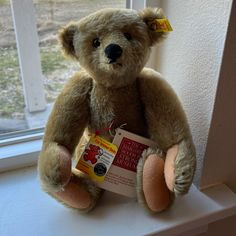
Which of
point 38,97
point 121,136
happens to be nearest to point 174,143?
point 121,136

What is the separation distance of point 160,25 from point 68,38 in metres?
0.15

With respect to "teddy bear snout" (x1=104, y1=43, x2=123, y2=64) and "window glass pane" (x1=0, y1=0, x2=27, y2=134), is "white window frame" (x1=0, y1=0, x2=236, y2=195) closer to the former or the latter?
"window glass pane" (x1=0, y1=0, x2=27, y2=134)

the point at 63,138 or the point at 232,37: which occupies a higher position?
the point at 232,37

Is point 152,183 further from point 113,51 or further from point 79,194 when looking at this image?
point 113,51

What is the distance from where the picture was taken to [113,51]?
1.68ft

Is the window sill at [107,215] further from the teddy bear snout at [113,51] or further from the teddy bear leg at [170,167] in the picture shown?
the teddy bear snout at [113,51]

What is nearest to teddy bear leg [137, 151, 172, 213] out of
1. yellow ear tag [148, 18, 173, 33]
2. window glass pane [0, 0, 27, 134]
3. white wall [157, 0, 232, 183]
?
white wall [157, 0, 232, 183]

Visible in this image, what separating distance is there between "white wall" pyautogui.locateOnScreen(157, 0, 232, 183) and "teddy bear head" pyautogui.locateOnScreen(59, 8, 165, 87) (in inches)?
3.1

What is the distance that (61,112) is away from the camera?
61cm

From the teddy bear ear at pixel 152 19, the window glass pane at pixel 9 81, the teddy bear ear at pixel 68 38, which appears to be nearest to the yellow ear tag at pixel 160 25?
the teddy bear ear at pixel 152 19

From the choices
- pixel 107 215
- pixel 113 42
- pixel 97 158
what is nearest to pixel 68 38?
pixel 113 42

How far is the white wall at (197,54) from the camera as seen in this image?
0.56m

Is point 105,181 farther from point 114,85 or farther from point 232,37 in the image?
point 232,37

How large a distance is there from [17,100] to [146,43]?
0.36 metres
